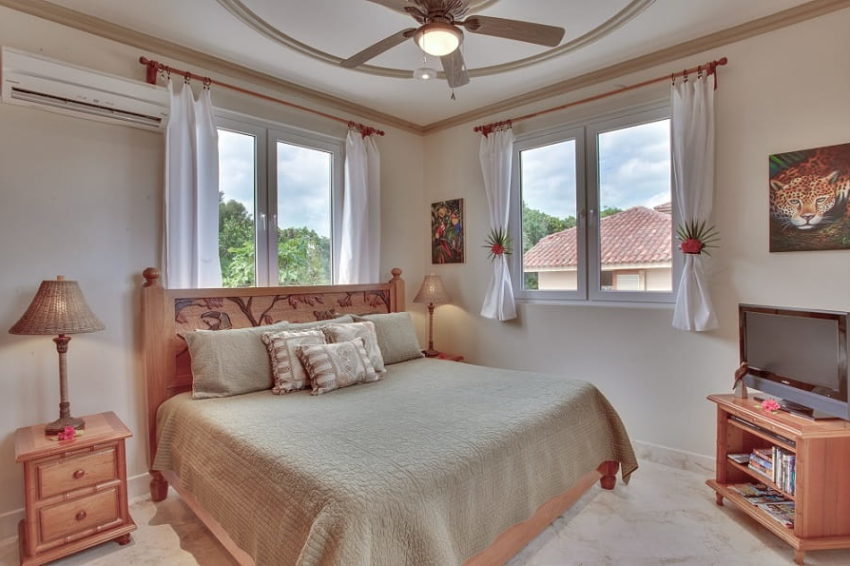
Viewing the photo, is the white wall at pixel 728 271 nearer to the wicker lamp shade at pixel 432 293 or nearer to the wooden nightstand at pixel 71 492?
the wicker lamp shade at pixel 432 293

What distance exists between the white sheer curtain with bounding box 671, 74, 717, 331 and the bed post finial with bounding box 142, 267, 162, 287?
3.20 meters

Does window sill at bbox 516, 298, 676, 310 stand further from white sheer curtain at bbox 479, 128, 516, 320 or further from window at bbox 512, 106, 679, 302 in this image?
white sheer curtain at bbox 479, 128, 516, 320

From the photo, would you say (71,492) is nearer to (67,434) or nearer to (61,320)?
(67,434)

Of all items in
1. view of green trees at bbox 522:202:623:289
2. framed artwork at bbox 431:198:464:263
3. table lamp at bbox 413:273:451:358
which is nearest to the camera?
view of green trees at bbox 522:202:623:289

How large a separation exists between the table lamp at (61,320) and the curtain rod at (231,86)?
1343mm

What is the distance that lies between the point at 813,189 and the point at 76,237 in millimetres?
4067

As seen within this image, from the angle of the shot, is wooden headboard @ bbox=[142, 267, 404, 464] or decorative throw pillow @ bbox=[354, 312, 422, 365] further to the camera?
decorative throw pillow @ bbox=[354, 312, 422, 365]

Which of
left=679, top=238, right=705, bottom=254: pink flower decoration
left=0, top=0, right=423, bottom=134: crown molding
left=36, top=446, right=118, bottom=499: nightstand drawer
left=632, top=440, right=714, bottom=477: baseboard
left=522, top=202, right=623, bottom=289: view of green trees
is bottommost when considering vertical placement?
left=632, top=440, right=714, bottom=477: baseboard

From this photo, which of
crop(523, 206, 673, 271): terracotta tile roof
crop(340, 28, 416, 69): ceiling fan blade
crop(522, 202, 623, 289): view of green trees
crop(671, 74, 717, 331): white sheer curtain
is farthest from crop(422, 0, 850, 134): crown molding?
crop(340, 28, 416, 69): ceiling fan blade

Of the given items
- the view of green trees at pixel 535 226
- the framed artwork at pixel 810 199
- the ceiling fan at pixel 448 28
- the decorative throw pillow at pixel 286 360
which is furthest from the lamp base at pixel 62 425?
the framed artwork at pixel 810 199

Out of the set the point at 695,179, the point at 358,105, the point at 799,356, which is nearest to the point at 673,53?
the point at 695,179

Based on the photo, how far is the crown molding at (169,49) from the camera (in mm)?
2250

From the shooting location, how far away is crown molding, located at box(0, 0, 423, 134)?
2250 mm

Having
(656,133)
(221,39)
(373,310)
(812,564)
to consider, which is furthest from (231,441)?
(656,133)
